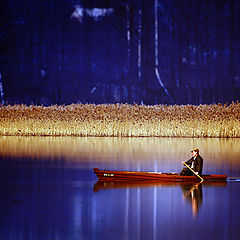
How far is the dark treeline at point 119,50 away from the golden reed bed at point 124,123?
7.79 m

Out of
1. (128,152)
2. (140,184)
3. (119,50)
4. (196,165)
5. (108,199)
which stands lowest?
(108,199)

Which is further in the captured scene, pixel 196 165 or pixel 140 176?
pixel 140 176

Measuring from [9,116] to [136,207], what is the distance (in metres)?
14.1

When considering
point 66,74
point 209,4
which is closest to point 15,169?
point 66,74

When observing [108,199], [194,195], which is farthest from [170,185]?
[108,199]

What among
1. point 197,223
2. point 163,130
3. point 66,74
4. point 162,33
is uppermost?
point 162,33

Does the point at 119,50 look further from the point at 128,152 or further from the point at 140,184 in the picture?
the point at 140,184

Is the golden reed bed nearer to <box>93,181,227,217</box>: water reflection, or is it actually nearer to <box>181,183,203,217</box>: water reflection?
<box>93,181,227,217</box>: water reflection

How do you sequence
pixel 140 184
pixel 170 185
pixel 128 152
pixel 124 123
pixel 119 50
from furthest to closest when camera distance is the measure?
pixel 119 50 < pixel 124 123 < pixel 128 152 < pixel 140 184 < pixel 170 185

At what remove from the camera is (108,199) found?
27.7 feet

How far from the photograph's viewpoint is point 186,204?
807 cm

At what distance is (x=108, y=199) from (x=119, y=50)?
2169 centimetres

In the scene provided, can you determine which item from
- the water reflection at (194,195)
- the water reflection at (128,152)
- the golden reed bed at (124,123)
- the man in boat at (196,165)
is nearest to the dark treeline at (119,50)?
the golden reed bed at (124,123)

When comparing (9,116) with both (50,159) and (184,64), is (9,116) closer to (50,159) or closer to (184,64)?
(50,159)
